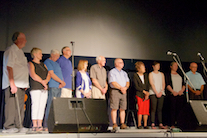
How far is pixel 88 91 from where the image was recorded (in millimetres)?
4438

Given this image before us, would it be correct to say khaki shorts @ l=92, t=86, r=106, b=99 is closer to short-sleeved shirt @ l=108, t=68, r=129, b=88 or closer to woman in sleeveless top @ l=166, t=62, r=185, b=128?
short-sleeved shirt @ l=108, t=68, r=129, b=88

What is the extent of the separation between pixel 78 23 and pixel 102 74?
130 centimetres

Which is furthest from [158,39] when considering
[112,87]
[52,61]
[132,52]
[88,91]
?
[52,61]

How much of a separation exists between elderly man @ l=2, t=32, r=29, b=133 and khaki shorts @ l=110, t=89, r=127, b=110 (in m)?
1.75

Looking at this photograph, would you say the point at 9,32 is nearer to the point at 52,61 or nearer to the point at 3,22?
the point at 3,22

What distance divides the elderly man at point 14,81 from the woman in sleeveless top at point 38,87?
0.78ft

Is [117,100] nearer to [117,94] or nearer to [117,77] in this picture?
[117,94]

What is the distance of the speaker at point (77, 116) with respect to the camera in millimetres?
2605

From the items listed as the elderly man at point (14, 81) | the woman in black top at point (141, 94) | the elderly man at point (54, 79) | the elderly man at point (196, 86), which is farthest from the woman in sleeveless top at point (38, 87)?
the elderly man at point (196, 86)

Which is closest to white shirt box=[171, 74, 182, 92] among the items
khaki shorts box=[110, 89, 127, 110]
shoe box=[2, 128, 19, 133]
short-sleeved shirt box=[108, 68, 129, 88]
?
short-sleeved shirt box=[108, 68, 129, 88]

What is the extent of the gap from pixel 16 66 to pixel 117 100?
204cm

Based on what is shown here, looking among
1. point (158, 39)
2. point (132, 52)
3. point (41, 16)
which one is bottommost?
point (132, 52)

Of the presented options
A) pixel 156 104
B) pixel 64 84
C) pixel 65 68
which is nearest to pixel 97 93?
pixel 64 84

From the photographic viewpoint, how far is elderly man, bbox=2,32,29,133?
325 centimetres
